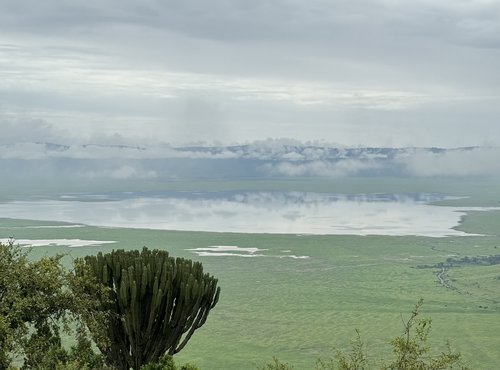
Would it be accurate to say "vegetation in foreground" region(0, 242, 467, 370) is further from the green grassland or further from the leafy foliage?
the green grassland

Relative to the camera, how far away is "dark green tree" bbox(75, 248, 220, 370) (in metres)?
20.6

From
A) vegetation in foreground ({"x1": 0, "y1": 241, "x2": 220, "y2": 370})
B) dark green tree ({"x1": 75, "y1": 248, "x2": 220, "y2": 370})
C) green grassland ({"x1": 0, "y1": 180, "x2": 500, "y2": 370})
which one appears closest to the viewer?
vegetation in foreground ({"x1": 0, "y1": 241, "x2": 220, "y2": 370})


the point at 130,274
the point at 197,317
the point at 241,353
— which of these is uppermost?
the point at 130,274

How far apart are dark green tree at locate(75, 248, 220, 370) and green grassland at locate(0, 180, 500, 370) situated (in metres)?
5.23

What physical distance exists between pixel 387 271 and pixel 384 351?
154 feet

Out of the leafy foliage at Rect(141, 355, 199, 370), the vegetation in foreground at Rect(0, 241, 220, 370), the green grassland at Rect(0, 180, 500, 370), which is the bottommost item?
the green grassland at Rect(0, 180, 500, 370)

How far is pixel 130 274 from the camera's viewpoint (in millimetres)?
20328

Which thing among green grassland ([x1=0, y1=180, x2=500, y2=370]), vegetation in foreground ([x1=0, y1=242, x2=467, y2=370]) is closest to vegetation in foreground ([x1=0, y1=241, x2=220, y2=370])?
vegetation in foreground ([x1=0, y1=242, x2=467, y2=370])

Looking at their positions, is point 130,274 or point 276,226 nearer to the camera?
point 130,274

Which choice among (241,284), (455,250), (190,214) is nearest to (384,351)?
(241,284)

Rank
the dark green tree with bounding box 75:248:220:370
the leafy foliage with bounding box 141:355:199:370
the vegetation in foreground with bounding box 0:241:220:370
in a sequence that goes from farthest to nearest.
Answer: the dark green tree with bounding box 75:248:220:370 < the leafy foliage with bounding box 141:355:199:370 < the vegetation in foreground with bounding box 0:241:220:370

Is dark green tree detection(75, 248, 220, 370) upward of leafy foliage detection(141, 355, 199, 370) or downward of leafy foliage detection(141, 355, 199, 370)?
upward

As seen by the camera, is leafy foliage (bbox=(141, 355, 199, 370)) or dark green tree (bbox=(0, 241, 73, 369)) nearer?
dark green tree (bbox=(0, 241, 73, 369))

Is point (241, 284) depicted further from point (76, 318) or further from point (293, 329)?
point (76, 318)
